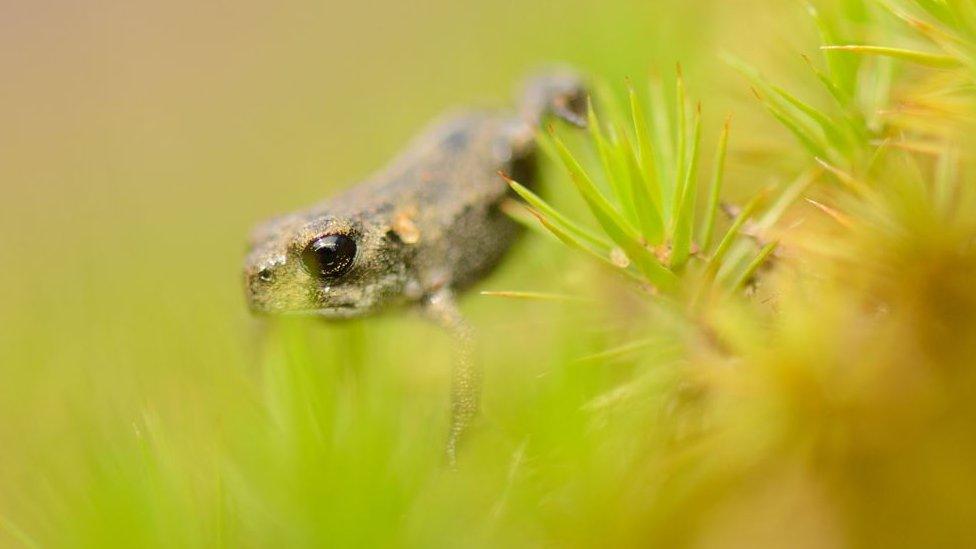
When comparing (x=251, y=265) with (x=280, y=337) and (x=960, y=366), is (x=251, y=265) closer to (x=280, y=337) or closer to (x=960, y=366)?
(x=280, y=337)

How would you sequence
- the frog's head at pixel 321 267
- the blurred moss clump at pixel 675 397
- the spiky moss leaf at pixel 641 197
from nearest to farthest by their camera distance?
the blurred moss clump at pixel 675 397 < the spiky moss leaf at pixel 641 197 < the frog's head at pixel 321 267

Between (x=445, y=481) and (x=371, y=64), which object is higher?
(x=371, y=64)

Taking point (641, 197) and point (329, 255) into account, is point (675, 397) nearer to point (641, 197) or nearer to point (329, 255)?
point (641, 197)

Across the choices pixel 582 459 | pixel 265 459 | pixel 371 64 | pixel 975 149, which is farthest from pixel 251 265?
pixel 371 64

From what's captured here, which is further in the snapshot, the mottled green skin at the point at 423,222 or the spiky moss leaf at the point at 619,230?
the mottled green skin at the point at 423,222

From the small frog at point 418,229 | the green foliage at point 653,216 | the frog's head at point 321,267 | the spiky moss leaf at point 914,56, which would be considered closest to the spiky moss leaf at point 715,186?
the green foliage at point 653,216

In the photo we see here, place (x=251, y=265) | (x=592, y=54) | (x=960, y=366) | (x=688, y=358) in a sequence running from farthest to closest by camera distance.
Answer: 1. (x=592, y=54)
2. (x=251, y=265)
3. (x=688, y=358)
4. (x=960, y=366)

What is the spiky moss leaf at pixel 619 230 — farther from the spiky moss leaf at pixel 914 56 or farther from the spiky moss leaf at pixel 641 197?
the spiky moss leaf at pixel 914 56
